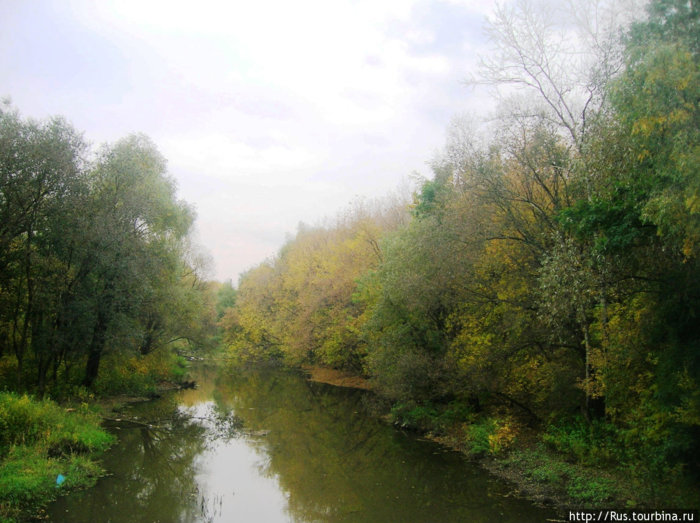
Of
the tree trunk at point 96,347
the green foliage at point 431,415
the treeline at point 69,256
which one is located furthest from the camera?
the tree trunk at point 96,347

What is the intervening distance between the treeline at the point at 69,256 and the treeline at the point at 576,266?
12.7 metres

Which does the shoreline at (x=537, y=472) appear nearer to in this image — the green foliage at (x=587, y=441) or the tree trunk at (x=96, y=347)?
the green foliage at (x=587, y=441)

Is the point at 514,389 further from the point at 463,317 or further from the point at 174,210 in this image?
the point at 174,210

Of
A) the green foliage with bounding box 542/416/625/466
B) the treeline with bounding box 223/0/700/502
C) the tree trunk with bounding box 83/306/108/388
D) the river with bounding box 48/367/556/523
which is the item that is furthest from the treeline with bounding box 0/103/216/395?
the green foliage with bounding box 542/416/625/466

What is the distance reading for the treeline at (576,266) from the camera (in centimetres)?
979

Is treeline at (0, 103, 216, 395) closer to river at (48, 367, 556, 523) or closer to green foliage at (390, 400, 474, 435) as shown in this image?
river at (48, 367, 556, 523)

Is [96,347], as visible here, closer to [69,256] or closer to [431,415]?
[69,256]

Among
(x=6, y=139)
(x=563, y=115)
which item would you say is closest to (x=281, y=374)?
(x=6, y=139)

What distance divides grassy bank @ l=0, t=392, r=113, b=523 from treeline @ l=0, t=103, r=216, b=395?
206 inches

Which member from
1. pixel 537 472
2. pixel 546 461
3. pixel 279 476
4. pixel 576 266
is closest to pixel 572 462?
pixel 546 461

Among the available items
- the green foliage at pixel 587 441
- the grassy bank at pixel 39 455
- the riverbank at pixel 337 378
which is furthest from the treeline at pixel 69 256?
the green foliage at pixel 587 441

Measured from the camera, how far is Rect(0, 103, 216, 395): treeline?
18781 mm

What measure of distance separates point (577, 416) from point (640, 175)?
9.29 meters

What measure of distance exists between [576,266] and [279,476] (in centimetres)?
1148
